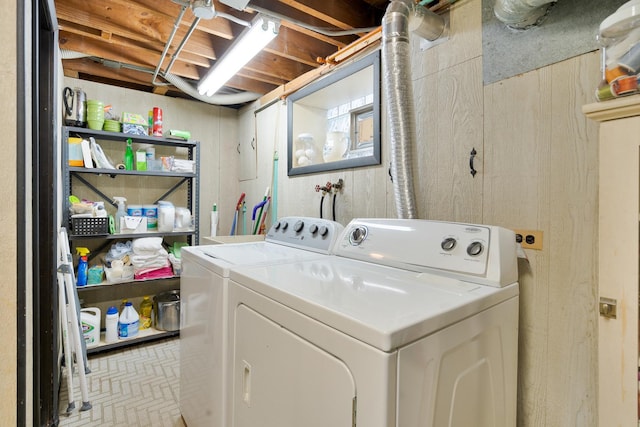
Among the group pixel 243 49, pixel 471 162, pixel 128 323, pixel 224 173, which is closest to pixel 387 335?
pixel 471 162

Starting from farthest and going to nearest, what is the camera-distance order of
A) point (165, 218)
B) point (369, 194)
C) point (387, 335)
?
point (165, 218) → point (369, 194) → point (387, 335)

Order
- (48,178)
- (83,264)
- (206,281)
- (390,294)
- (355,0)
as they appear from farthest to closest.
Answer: (83,264) < (355,0) < (48,178) < (206,281) < (390,294)

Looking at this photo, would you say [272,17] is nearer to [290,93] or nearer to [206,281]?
[290,93]

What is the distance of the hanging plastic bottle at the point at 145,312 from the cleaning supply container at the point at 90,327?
0.39 m

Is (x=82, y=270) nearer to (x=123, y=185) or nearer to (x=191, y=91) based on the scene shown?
(x=123, y=185)

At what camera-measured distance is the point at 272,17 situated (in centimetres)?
171

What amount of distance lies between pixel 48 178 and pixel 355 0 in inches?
76.7

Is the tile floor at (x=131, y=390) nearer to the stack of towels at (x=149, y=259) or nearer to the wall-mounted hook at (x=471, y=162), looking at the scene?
the stack of towels at (x=149, y=259)

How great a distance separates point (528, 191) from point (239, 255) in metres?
1.25

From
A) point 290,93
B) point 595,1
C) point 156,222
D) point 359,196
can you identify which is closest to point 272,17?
point 290,93

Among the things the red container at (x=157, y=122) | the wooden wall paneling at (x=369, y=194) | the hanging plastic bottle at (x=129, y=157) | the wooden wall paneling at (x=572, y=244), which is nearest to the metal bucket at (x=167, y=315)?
the hanging plastic bottle at (x=129, y=157)

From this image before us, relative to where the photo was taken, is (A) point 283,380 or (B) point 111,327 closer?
(A) point 283,380

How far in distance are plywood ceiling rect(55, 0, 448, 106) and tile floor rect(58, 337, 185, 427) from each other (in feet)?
7.47

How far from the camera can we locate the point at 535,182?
119 cm
